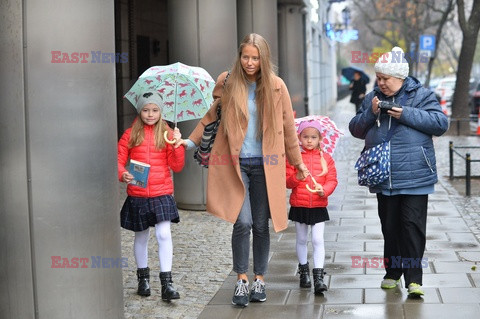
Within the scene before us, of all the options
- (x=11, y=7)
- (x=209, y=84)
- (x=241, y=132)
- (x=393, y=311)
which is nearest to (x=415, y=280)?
(x=393, y=311)

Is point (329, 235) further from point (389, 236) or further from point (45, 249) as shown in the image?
point (45, 249)

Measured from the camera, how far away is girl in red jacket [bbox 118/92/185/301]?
23.4 feet

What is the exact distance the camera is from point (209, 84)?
25.3ft

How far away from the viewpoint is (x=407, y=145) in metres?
6.96

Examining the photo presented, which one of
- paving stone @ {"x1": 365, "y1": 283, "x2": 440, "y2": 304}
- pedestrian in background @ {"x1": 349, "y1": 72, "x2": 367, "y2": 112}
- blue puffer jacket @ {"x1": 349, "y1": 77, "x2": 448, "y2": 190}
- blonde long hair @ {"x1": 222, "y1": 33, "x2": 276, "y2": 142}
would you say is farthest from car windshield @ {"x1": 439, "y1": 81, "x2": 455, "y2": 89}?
blonde long hair @ {"x1": 222, "y1": 33, "x2": 276, "y2": 142}

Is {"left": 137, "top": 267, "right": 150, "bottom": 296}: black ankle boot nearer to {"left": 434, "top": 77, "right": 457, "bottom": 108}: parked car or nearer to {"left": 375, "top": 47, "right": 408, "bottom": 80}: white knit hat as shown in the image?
{"left": 375, "top": 47, "right": 408, "bottom": 80}: white knit hat

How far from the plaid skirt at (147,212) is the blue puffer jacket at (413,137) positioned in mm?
1540

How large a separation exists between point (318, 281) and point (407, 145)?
119 cm

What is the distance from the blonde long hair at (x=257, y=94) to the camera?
673 cm

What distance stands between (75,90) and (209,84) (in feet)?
7.41

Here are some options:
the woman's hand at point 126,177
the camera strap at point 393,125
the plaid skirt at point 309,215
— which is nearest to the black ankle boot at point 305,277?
the plaid skirt at point 309,215

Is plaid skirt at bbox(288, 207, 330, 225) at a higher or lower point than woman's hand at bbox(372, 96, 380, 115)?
lower

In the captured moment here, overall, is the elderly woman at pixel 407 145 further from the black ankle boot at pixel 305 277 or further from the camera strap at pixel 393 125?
the black ankle boot at pixel 305 277

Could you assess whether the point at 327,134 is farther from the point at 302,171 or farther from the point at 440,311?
the point at 440,311
